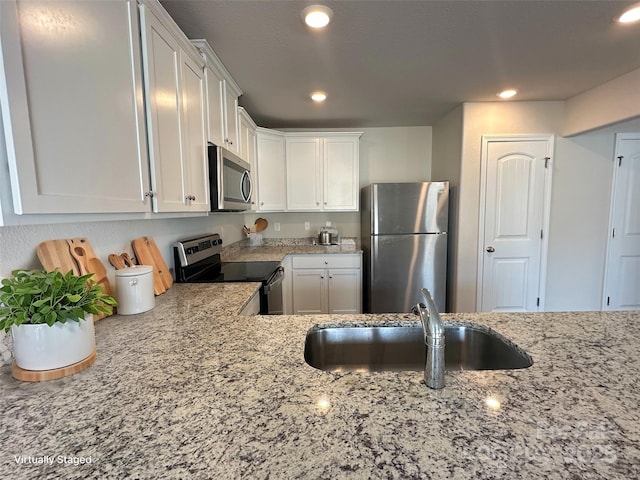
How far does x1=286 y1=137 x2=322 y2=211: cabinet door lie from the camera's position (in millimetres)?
3393

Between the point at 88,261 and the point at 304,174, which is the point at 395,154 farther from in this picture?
the point at 88,261

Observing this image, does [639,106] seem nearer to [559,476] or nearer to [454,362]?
[454,362]

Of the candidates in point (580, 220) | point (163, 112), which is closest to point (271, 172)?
point (163, 112)

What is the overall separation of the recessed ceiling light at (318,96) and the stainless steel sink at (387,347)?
2169 millimetres

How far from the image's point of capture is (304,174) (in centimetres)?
343

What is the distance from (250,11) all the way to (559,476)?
1.98m

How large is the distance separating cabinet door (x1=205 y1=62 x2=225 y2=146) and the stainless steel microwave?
0.32 ft

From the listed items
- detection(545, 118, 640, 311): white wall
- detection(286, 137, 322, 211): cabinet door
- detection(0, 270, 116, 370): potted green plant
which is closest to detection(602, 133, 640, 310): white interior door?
detection(545, 118, 640, 311): white wall

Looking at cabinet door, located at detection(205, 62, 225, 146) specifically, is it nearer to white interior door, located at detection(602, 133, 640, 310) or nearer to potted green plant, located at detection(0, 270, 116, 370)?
potted green plant, located at detection(0, 270, 116, 370)

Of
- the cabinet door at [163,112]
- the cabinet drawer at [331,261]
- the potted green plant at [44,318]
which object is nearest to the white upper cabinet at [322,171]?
the cabinet drawer at [331,261]

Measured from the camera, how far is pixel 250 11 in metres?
1.46

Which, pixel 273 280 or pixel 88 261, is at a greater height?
pixel 88 261

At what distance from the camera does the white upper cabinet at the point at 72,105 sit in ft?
2.10

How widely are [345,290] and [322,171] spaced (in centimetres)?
141
